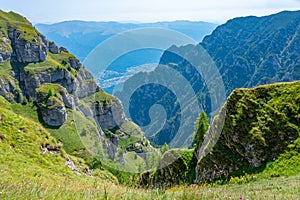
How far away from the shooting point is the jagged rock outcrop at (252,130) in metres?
37.4

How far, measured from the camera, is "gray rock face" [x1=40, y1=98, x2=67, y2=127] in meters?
173

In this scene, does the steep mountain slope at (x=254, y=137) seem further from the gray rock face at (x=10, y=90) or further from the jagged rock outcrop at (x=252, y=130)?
the gray rock face at (x=10, y=90)

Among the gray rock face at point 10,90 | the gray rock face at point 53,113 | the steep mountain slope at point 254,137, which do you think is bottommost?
the gray rock face at point 53,113

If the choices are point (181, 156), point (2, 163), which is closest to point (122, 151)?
point (181, 156)

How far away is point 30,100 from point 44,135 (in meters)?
167

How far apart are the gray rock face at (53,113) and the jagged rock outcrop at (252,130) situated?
144368 millimetres

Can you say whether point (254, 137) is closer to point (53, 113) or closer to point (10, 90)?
point (53, 113)

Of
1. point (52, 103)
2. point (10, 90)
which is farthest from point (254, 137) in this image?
point (10, 90)

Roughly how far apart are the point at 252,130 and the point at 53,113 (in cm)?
15405

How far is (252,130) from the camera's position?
1569 inches

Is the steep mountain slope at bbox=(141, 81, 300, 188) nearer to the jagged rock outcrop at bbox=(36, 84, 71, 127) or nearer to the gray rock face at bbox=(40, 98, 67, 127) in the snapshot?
the gray rock face at bbox=(40, 98, 67, 127)

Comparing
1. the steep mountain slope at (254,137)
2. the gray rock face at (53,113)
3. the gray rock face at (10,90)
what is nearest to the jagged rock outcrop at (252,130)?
the steep mountain slope at (254,137)

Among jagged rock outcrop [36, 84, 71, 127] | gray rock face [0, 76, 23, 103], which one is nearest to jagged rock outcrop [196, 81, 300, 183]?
jagged rock outcrop [36, 84, 71, 127]

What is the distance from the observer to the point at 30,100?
188 meters
